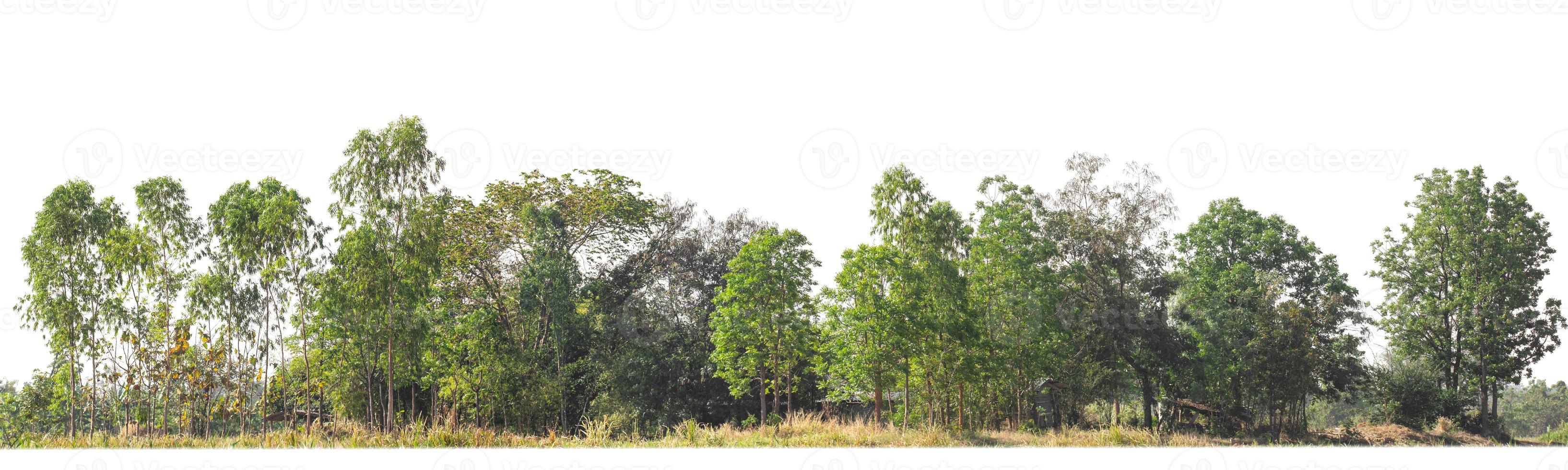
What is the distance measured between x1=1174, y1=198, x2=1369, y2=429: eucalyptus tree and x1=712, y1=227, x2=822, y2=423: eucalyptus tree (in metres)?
16.5

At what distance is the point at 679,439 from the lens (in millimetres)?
Result: 19609

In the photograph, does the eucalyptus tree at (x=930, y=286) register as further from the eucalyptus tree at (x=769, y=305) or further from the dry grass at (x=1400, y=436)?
the dry grass at (x=1400, y=436)

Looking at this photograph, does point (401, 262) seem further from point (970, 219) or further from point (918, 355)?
point (970, 219)

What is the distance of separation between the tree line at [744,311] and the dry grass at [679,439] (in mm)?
1428

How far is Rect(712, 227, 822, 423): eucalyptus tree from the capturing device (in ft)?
81.0

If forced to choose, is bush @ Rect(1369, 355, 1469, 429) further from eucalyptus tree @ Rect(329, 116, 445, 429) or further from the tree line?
eucalyptus tree @ Rect(329, 116, 445, 429)

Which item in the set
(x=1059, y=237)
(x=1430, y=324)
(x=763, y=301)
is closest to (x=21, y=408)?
(x=763, y=301)

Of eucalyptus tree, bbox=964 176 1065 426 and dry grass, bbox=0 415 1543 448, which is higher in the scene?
eucalyptus tree, bbox=964 176 1065 426

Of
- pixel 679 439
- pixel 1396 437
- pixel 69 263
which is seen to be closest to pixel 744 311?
pixel 679 439

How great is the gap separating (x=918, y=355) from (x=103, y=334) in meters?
21.3

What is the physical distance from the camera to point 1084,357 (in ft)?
104

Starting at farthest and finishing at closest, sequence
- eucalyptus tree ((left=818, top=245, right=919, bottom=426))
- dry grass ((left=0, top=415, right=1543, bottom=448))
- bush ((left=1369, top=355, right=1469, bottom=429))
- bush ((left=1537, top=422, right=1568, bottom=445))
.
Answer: bush ((left=1369, top=355, right=1469, bottom=429))
bush ((left=1537, top=422, right=1568, bottom=445))
eucalyptus tree ((left=818, top=245, right=919, bottom=426))
dry grass ((left=0, top=415, right=1543, bottom=448))

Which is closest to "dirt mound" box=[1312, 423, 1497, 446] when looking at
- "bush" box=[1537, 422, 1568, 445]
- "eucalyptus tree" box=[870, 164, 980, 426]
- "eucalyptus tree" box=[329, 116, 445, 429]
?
"bush" box=[1537, 422, 1568, 445]

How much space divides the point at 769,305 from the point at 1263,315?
1805cm
